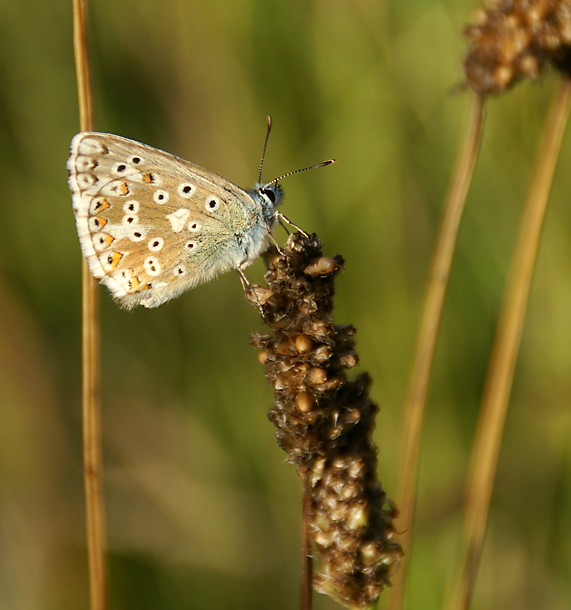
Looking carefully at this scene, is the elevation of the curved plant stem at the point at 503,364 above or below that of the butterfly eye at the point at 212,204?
below

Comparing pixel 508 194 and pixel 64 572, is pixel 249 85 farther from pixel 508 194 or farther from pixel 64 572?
pixel 64 572

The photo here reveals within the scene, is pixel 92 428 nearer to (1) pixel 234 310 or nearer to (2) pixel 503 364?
(2) pixel 503 364

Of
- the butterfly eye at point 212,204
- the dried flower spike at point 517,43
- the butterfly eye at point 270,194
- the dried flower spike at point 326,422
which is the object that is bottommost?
the dried flower spike at point 326,422

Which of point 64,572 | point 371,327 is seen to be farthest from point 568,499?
point 64,572

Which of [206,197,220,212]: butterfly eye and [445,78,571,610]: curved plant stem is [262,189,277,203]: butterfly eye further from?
[445,78,571,610]: curved plant stem

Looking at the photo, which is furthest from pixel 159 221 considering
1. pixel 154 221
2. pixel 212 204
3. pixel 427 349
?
pixel 427 349

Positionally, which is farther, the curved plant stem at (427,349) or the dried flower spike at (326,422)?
the curved plant stem at (427,349)

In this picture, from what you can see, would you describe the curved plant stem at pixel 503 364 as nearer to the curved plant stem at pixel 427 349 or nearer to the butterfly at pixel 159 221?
the curved plant stem at pixel 427 349

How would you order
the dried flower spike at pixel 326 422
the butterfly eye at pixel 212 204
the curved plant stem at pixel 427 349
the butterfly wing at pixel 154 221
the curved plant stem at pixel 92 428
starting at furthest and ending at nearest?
the butterfly eye at pixel 212 204
the butterfly wing at pixel 154 221
the curved plant stem at pixel 427 349
the curved plant stem at pixel 92 428
the dried flower spike at pixel 326 422

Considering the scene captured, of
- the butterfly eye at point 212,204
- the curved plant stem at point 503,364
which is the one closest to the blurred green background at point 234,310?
the butterfly eye at point 212,204
